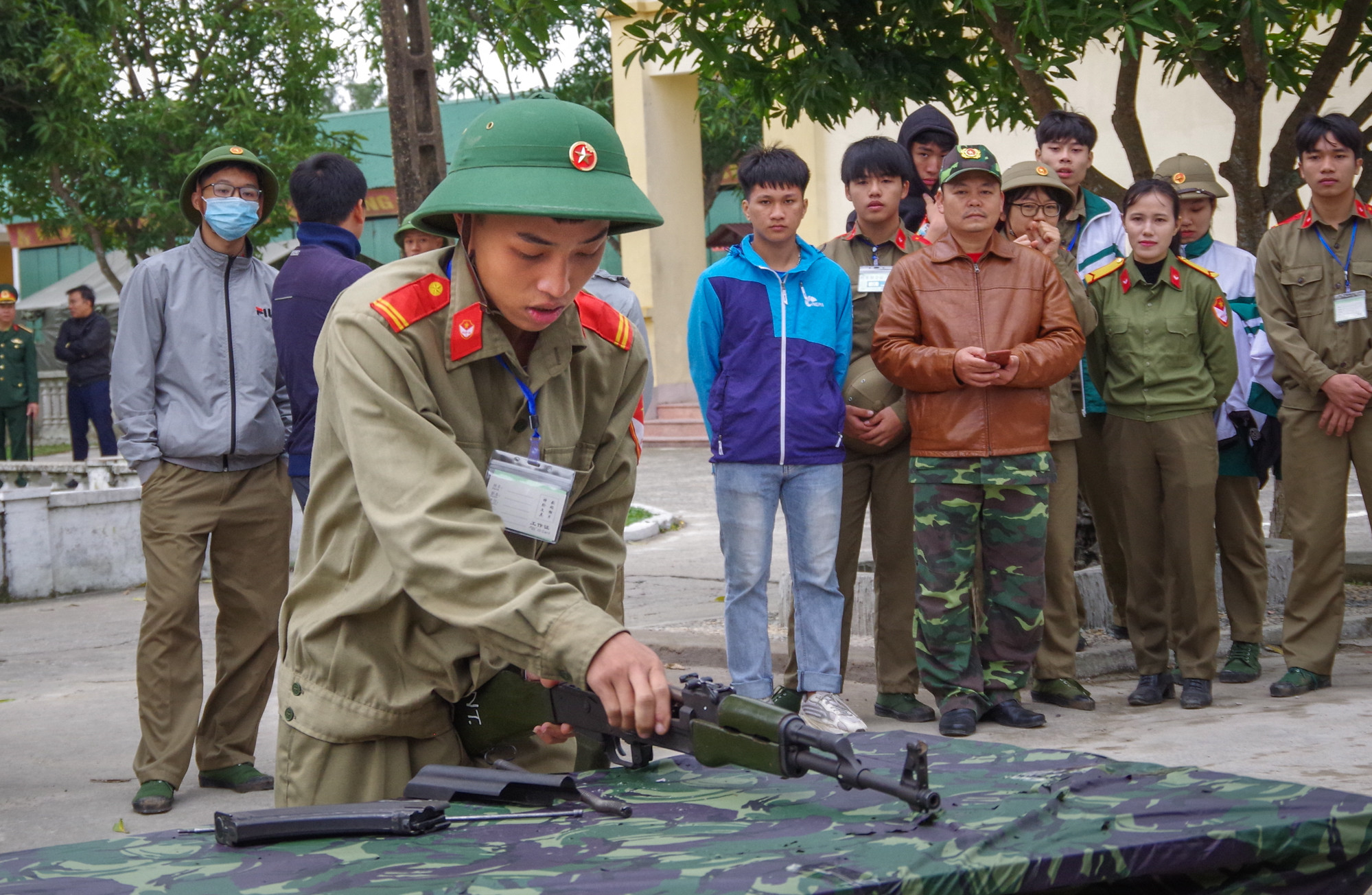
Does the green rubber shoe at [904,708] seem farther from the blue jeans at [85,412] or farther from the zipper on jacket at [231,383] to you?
the blue jeans at [85,412]

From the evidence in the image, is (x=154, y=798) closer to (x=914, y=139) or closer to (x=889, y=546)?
(x=889, y=546)

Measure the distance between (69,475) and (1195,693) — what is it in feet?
27.9

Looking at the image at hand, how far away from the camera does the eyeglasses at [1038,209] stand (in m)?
5.80

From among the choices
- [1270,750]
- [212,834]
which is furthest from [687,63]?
[212,834]

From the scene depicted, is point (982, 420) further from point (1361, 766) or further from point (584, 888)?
point (584, 888)

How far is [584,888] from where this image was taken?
1.52 metres

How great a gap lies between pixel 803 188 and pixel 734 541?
1.40 m

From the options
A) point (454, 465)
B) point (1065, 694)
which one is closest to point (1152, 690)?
point (1065, 694)

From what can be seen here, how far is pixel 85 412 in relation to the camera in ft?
49.9

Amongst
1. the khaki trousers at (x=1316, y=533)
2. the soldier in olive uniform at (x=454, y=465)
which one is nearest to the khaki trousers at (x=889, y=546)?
the khaki trousers at (x=1316, y=533)

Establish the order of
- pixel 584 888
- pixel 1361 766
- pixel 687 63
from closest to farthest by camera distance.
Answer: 1. pixel 584 888
2. pixel 1361 766
3. pixel 687 63

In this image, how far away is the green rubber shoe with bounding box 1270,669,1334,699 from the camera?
219 inches

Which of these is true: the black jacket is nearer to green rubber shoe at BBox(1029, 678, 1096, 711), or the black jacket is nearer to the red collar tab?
green rubber shoe at BBox(1029, 678, 1096, 711)

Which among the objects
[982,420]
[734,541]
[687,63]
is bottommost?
[734,541]
